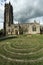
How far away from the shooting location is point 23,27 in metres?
65.0

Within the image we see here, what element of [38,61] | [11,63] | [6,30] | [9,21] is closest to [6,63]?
[11,63]

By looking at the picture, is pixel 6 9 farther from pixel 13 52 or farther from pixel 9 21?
pixel 13 52

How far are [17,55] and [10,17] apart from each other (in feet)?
170

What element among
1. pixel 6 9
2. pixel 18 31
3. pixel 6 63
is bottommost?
pixel 6 63

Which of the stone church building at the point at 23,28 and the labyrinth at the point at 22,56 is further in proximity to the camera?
the stone church building at the point at 23,28

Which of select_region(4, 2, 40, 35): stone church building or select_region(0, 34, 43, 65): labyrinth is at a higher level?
select_region(4, 2, 40, 35): stone church building

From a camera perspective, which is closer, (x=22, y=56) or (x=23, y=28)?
(x=22, y=56)

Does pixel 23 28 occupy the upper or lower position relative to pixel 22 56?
upper

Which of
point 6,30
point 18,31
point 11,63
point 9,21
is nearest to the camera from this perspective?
point 11,63

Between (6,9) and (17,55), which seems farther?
(6,9)

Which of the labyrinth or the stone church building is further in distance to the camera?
the stone church building

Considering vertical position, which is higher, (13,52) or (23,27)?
(23,27)

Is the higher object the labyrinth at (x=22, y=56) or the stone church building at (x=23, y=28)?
the stone church building at (x=23, y=28)

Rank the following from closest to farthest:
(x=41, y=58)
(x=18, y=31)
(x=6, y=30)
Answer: (x=41, y=58) < (x=18, y=31) < (x=6, y=30)
